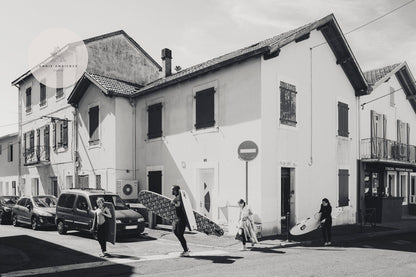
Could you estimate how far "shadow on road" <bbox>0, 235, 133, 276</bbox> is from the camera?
8.95 m

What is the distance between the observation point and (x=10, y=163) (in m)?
32.2

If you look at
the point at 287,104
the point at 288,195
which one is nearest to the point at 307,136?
the point at 287,104

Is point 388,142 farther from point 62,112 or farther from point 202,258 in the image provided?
point 62,112

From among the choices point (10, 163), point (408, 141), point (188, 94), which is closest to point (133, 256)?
point (188, 94)

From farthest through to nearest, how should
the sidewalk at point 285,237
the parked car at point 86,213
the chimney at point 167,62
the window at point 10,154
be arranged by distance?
1. the window at point 10,154
2. the chimney at point 167,62
3. the parked car at point 86,213
4. the sidewalk at point 285,237

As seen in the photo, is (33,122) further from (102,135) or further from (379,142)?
(379,142)

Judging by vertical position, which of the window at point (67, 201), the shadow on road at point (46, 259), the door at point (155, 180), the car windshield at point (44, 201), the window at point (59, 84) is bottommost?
the shadow on road at point (46, 259)

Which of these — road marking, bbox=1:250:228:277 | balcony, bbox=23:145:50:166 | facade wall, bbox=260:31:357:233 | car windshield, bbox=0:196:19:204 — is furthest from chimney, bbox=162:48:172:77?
road marking, bbox=1:250:228:277

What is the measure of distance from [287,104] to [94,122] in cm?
1105

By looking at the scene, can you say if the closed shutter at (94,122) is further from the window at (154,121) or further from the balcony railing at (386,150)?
the balcony railing at (386,150)

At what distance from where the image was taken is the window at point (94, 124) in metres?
21.0

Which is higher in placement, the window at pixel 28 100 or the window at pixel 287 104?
the window at pixel 28 100

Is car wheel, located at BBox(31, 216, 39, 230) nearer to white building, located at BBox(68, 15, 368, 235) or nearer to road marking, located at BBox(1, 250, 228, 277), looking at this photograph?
white building, located at BBox(68, 15, 368, 235)

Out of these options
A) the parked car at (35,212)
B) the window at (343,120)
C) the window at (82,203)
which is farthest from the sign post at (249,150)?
the parked car at (35,212)
